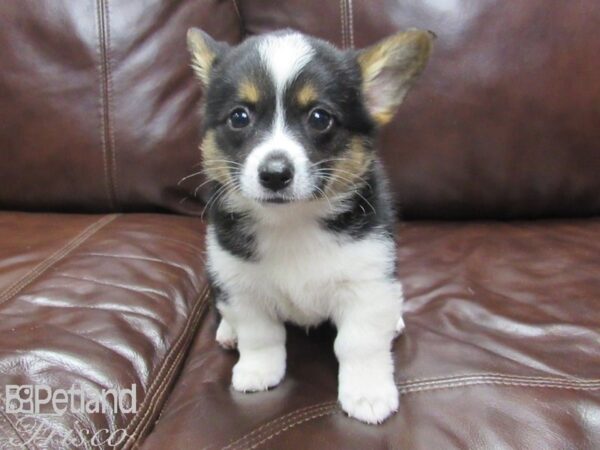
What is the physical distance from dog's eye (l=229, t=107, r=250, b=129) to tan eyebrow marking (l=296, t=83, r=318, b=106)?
13 centimetres

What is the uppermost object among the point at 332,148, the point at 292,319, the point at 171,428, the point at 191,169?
the point at 332,148

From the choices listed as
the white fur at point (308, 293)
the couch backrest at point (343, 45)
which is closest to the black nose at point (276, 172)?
the white fur at point (308, 293)

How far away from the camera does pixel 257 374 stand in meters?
1.25

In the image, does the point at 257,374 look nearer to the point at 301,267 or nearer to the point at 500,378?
the point at 301,267


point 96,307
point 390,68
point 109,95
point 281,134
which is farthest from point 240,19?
point 96,307

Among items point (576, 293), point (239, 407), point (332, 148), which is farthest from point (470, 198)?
point (239, 407)

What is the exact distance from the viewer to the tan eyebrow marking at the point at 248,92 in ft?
3.99

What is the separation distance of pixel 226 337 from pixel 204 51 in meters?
0.72

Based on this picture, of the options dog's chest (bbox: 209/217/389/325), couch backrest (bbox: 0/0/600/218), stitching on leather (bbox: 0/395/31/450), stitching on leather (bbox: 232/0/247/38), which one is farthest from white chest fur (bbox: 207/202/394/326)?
stitching on leather (bbox: 232/0/247/38)

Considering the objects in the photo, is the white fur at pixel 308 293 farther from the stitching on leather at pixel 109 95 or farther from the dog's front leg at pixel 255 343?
the stitching on leather at pixel 109 95

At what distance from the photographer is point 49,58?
2061 millimetres

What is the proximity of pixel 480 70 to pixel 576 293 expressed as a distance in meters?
0.83

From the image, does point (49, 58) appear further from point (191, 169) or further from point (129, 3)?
point (191, 169)

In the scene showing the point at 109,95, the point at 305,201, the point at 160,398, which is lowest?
the point at 160,398
